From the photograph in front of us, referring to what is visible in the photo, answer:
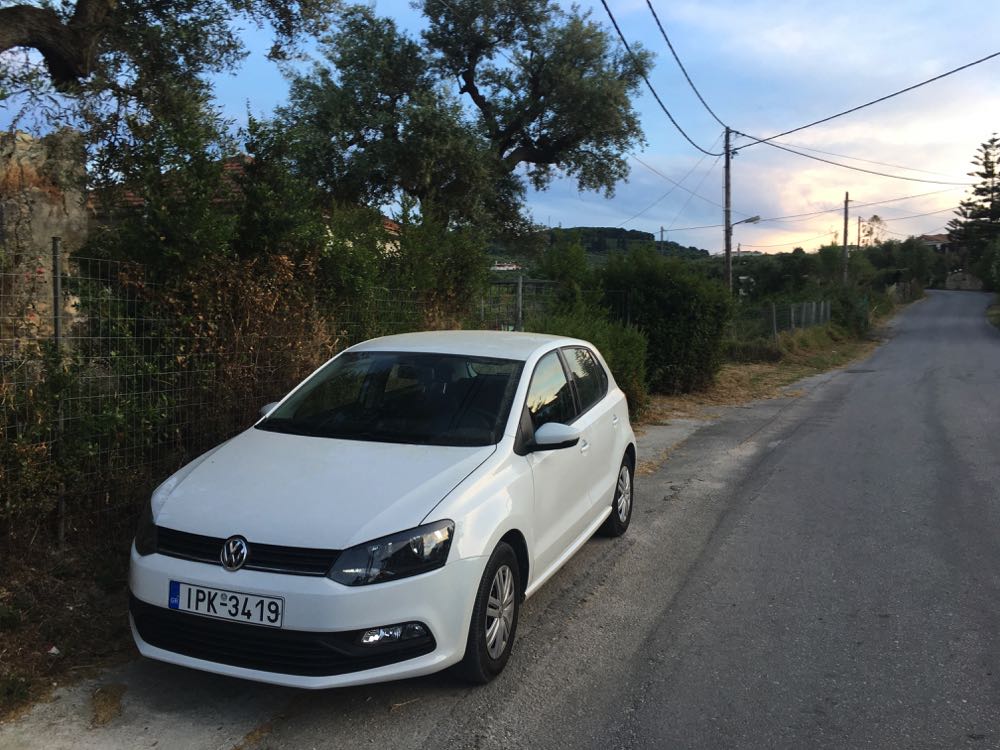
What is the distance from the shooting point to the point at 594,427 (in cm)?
530

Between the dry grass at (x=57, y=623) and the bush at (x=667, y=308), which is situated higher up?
the bush at (x=667, y=308)

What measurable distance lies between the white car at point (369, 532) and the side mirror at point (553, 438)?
1 cm

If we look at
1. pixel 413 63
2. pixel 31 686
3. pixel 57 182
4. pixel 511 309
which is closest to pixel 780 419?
pixel 511 309

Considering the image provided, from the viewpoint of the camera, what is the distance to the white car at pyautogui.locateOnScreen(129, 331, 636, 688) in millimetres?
3176

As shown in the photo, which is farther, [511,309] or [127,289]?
[511,309]

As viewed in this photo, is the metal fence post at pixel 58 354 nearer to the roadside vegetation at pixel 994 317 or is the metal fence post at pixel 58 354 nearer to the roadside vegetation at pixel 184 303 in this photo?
the roadside vegetation at pixel 184 303

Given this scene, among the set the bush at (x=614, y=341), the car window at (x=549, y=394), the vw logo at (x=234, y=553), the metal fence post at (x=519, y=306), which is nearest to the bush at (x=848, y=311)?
the bush at (x=614, y=341)

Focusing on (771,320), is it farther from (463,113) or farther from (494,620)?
(494,620)

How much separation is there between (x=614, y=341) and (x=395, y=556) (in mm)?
8904

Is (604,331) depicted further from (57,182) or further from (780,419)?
(57,182)

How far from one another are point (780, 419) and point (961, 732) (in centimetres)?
992

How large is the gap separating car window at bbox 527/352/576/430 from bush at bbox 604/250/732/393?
10.1 m

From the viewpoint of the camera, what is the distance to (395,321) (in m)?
8.28

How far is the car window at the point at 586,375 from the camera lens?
5453mm
